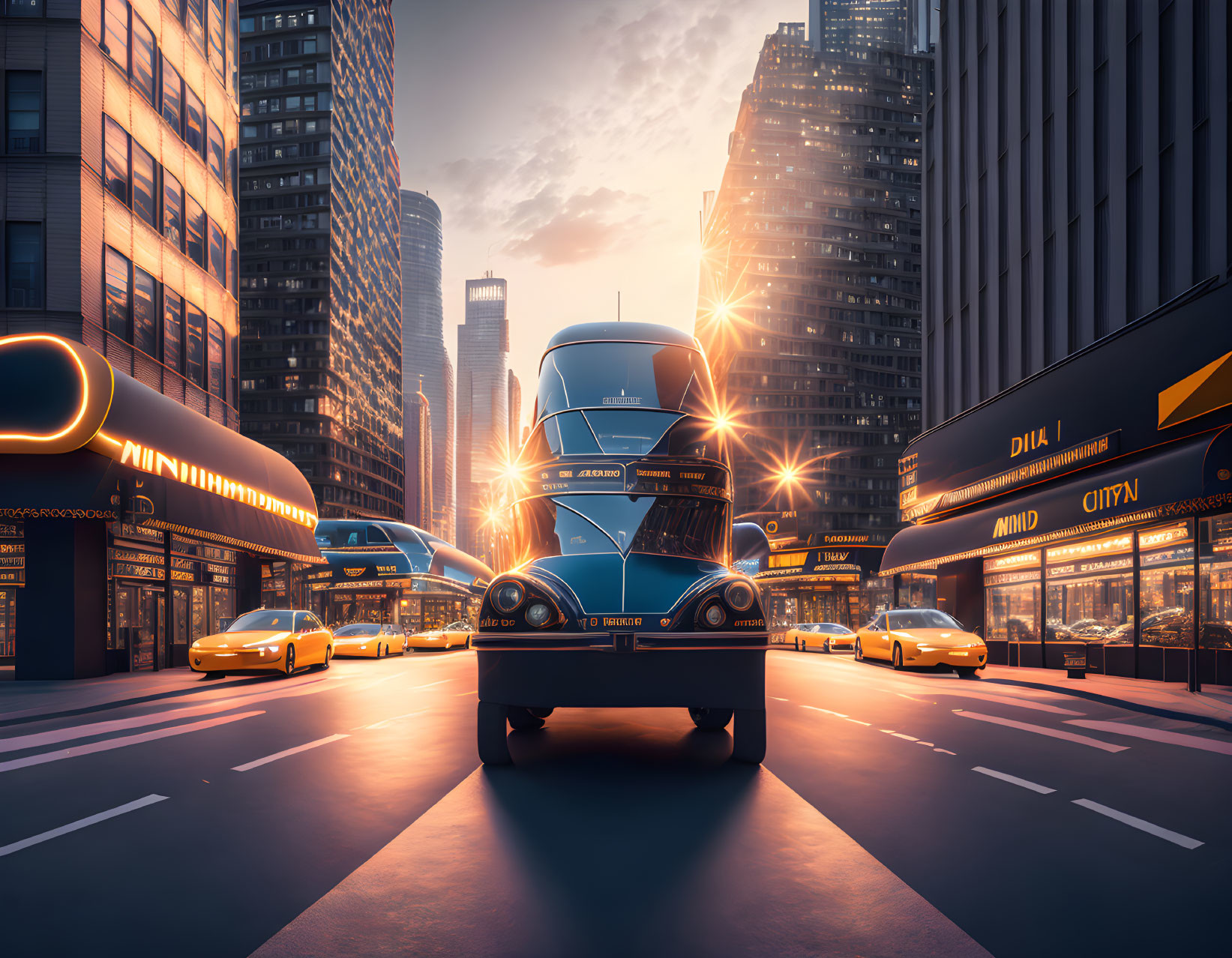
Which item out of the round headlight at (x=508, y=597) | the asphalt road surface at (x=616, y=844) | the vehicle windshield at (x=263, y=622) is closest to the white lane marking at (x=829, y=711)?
the asphalt road surface at (x=616, y=844)

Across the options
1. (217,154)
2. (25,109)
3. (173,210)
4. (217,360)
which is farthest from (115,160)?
(217,154)

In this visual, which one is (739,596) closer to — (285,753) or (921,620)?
(285,753)

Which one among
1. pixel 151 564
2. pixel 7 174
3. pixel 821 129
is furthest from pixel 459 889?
pixel 821 129

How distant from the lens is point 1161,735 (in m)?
10.0

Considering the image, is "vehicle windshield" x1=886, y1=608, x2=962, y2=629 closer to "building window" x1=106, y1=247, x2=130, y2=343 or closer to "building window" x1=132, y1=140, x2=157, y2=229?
"building window" x1=106, y1=247, x2=130, y2=343

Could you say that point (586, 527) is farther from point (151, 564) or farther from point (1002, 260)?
point (1002, 260)

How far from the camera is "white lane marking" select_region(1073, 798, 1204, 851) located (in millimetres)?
5258

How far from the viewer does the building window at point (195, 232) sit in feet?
92.5

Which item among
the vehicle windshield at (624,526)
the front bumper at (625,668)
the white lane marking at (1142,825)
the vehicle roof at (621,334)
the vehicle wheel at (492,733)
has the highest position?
the vehicle roof at (621,334)

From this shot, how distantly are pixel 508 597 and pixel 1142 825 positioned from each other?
459cm

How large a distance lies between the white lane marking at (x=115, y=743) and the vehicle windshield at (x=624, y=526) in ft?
16.0

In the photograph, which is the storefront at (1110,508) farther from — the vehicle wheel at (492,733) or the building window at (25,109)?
the building window at (25,109)

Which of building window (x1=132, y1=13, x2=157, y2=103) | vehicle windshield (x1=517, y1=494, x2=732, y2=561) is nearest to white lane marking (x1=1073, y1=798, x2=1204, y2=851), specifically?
vehicle windshield (x1=517, y1=494, x2=732, y2=561)

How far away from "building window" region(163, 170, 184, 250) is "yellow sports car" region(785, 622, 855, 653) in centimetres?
2717
